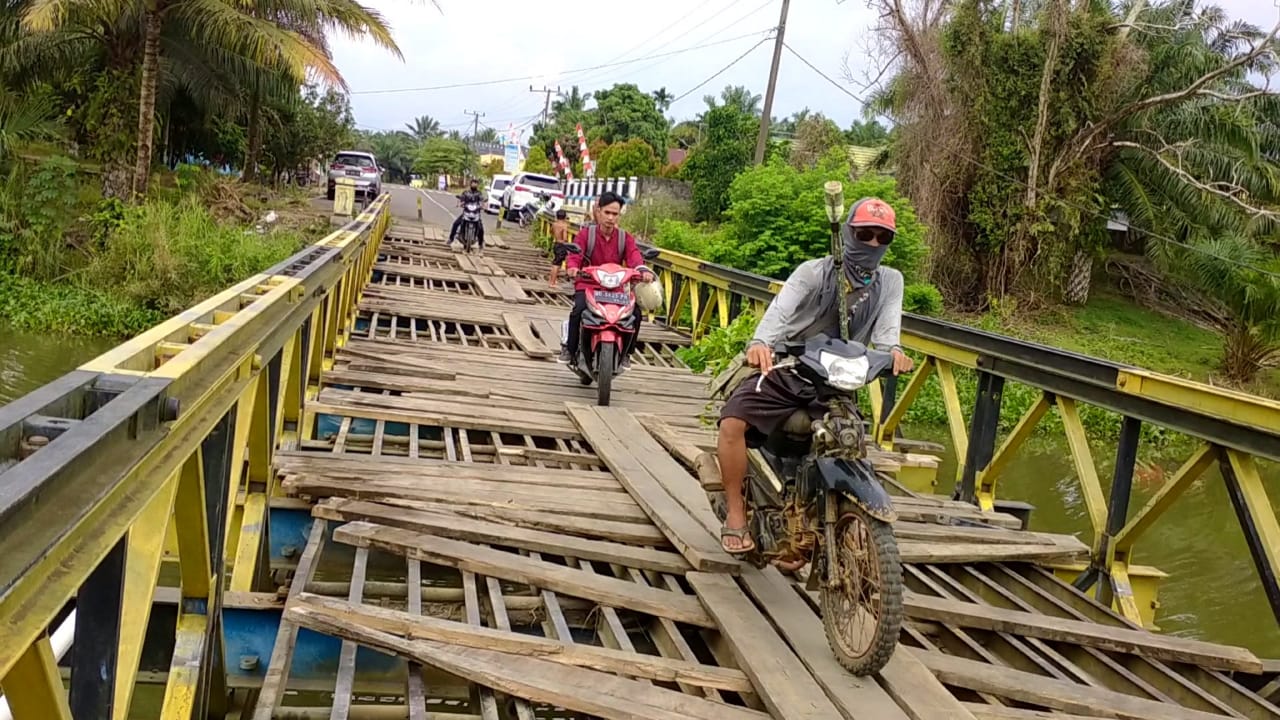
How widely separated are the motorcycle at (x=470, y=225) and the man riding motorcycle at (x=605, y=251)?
33.7 feet

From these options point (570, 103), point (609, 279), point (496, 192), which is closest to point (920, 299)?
point (609, 279)

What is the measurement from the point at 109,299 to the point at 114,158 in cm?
325

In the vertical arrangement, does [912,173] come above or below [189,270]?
above

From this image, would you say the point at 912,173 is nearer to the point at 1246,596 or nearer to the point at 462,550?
the point at 1246,596

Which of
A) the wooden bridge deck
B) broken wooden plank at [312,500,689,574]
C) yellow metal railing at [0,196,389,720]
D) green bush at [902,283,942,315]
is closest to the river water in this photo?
green bush at [902,283,942,315]

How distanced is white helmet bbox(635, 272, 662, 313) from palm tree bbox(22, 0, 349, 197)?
984 cm

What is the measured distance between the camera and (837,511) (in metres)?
3.25

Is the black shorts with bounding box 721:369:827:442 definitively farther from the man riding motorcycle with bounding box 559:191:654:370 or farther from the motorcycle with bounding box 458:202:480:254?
the motorcycle with bounding box 458:202:480:254

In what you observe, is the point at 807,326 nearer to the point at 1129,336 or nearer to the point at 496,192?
the point at 1129,336

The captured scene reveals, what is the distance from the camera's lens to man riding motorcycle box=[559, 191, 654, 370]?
6734 millimetres

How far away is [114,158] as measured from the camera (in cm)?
1650

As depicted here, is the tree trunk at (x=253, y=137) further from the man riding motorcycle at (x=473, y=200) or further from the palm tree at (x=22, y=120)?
the man riding motorcycle at (x=473, y=200)

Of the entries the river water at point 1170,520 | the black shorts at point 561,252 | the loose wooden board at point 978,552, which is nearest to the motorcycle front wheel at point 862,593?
the loose wooden board at point 978,552

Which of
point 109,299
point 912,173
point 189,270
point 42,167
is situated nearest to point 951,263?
point 912,173
